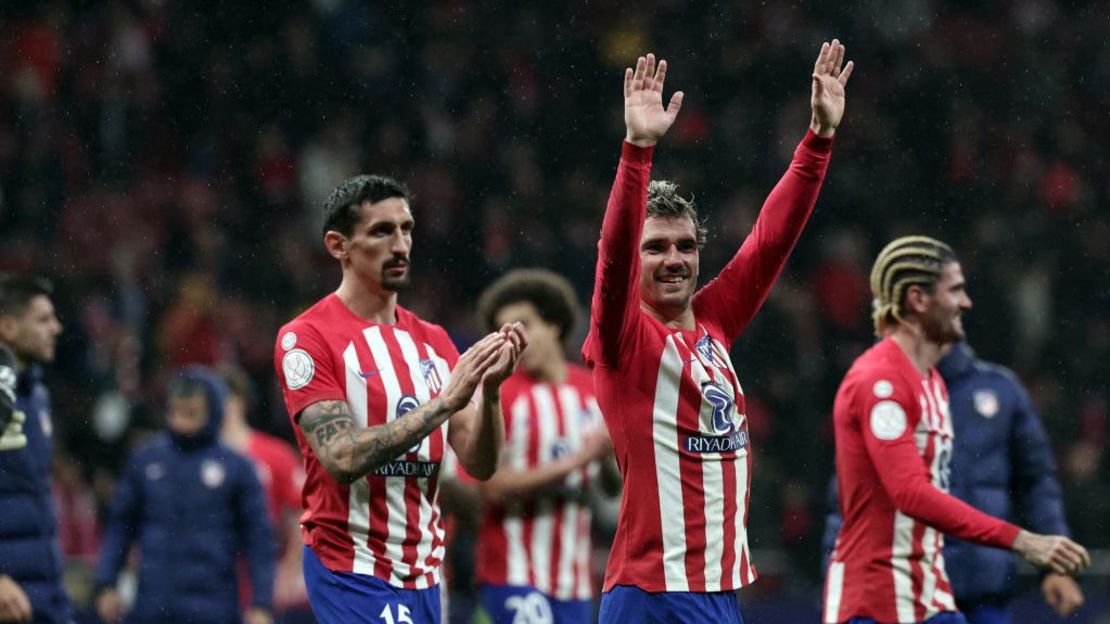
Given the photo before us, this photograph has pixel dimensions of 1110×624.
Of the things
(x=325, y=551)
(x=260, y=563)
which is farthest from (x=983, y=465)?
(x=260, y=563)

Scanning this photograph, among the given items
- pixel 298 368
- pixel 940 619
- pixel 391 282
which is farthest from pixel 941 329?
pixel 298 368

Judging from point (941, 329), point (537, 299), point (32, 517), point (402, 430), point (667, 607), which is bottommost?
point (667, 607)

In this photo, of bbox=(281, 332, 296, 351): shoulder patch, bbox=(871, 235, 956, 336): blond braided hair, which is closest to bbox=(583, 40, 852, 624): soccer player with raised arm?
bbox=(281, 332, 296, 351): shoulder patch

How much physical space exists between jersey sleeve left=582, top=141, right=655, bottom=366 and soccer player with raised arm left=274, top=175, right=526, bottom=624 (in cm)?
32

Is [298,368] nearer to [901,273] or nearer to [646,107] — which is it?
[646,107]

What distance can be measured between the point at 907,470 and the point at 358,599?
2.08 m

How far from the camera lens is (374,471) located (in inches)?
191

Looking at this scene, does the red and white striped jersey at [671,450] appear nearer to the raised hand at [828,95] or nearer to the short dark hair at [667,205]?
the short dark hair at [667,205]

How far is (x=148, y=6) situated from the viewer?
15500mm

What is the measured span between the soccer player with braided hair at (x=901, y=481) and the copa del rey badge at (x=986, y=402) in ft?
1.86

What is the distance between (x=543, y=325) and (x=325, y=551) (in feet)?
9.39

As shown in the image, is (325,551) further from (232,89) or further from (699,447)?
(232,89)

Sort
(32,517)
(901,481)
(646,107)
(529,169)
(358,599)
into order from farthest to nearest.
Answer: (529,169)
(32,517)
(901,481)
(358,599)
(646,107)

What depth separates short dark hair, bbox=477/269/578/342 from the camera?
7.59 metres
